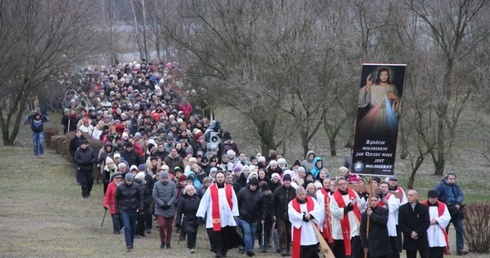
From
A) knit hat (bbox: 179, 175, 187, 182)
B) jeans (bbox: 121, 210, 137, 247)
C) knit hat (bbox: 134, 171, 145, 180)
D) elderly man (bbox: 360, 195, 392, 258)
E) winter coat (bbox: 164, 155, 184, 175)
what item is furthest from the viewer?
winter coat (bbox: 164, 155, 184, 175)

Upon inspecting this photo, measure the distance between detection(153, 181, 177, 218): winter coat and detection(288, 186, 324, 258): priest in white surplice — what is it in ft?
10.1

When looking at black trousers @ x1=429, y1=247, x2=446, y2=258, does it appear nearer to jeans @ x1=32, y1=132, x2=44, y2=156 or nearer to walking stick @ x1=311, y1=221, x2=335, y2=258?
walking stick @ x1=311, y1=221, x2=335, y2=258

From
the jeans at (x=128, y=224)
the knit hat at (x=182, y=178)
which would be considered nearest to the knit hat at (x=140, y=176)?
the knit hat at (x=182, y=178)

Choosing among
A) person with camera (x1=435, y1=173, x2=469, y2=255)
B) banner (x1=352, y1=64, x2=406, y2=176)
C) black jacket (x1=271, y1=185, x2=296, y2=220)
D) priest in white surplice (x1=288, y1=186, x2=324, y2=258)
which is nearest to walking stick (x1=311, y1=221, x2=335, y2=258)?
priest in white surplice (x1=288, y1=186, x2=324, y2=258)

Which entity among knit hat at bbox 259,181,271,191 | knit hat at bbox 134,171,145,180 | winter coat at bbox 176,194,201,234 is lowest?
winter coat at bbox 176,194,201,234

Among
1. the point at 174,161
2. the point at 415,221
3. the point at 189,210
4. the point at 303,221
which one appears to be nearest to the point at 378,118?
the point at 415,221

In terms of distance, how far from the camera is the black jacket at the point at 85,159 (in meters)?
29.8

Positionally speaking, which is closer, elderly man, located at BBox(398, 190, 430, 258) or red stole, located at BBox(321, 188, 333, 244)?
elderly man, located at BBox(398, 190, 430, 258)

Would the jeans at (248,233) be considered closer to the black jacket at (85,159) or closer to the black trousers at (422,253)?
the black trousers at (422,253)

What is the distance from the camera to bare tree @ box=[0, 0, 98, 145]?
40750 mm

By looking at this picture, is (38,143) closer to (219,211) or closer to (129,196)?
(129,196)

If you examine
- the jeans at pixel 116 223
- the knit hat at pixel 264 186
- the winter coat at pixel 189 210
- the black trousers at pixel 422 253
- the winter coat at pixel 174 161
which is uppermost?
the winter coat at pixel 174 161

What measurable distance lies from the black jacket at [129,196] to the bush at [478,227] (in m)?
7.17

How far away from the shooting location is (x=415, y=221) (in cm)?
1897
